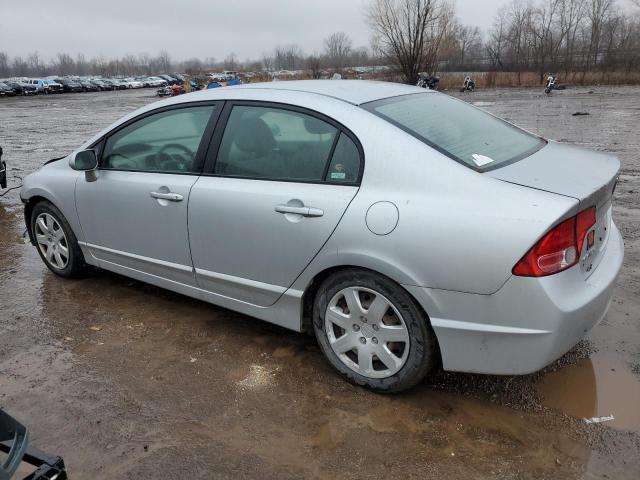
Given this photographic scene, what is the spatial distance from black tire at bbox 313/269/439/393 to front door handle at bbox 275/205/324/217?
0.34 m

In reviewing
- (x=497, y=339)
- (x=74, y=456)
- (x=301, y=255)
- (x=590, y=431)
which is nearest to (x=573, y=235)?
(x=497, y=339)

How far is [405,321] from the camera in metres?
2.68

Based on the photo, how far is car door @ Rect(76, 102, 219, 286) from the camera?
351 centimetres

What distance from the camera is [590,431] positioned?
8.48 ft

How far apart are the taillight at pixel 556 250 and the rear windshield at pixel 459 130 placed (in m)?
0.49

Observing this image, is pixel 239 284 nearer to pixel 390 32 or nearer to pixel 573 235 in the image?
pixel 573 235

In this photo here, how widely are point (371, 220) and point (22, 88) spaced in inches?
2436

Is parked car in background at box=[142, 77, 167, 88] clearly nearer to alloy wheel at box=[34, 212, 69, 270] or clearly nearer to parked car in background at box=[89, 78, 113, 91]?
parked car in background at box=[89, 78, 113, 91]

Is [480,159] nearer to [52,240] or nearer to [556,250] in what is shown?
[556,250]

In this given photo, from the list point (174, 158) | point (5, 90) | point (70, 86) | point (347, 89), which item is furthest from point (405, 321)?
point (70, 86)

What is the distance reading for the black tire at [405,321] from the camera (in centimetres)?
264

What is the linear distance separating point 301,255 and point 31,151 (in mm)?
13226

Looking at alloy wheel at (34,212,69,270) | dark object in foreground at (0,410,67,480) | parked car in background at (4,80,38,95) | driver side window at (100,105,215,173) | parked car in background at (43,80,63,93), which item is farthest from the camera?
parked car in background at (43,80,63,93)

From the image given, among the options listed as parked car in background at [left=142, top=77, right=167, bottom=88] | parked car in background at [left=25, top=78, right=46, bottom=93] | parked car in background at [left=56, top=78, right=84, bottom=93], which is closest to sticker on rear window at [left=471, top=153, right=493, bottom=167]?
parked car in background at [left=25, top=78, right=46, bottom=93]
